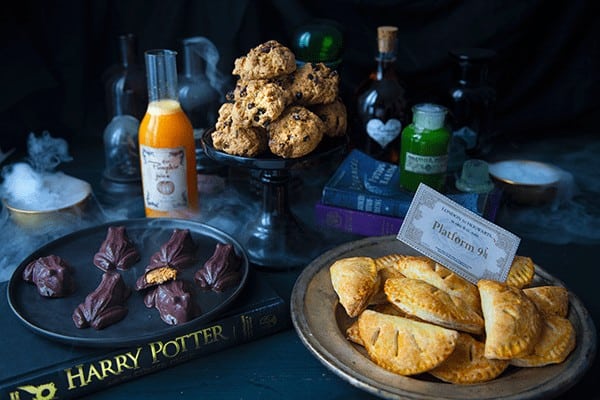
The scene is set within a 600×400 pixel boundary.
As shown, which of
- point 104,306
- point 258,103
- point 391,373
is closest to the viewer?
point 391,373

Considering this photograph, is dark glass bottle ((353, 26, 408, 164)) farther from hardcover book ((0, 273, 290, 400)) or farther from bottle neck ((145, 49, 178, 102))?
hardcover book ((0, 273, 290, 400))

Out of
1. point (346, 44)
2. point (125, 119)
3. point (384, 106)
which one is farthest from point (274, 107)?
point (346, 44)

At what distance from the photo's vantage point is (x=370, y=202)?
1.11m

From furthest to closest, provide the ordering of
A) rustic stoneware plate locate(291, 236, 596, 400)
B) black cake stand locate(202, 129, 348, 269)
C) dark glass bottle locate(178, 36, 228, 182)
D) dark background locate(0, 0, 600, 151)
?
dark background locate(0, 0, 600, 151) → dark glass bottle locate(178, 36, 228, 182) → black cake stand locate(202, 129, 348, 269) → rustic stoneware plate locate(291, 236, 596, 400)

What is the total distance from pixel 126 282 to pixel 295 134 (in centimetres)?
33

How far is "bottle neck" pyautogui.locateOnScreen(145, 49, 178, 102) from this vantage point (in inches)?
42.3

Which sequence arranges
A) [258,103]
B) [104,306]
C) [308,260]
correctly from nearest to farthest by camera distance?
[104,306] → [258,103] → [308,260]

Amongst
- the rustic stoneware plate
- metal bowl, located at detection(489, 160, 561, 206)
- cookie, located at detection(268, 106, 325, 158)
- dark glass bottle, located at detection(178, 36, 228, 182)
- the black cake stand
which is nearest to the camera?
the rustic stoneware plate

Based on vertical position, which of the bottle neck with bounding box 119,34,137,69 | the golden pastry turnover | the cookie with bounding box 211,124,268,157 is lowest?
the golden pastry turnover

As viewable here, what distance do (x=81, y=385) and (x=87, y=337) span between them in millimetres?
59

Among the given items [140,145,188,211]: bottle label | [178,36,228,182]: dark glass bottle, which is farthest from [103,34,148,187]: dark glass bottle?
[140,145,188,211]: bottle label

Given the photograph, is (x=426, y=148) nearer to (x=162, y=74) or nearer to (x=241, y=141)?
(x=241, y=141)

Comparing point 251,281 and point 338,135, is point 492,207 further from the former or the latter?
point 251,281

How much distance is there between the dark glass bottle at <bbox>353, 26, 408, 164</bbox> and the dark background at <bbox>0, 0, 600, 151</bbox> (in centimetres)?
20
